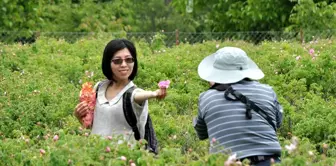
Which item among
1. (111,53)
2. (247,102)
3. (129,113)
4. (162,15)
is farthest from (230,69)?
(162,15)

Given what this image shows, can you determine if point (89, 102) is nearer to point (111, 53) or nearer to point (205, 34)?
point (111, 53)

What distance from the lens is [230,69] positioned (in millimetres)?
5355

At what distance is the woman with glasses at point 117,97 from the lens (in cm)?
591

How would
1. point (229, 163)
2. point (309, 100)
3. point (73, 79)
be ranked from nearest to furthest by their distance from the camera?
1. point (229, 163)
2. point (309, 100)
3. point (73, 79)

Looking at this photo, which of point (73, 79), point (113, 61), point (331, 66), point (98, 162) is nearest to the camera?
point (98, 162)

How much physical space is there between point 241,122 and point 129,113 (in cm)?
97

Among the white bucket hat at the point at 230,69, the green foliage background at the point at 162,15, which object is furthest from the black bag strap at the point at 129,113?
the green foliage background at the point at 162,15

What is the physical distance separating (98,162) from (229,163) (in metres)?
0.81

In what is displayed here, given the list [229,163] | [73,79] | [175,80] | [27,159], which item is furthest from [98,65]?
[229,163]

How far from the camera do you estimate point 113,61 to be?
6102mm

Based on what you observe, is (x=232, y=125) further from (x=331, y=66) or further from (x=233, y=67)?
(x=331, y=66)

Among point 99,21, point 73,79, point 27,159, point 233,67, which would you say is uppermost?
point 233,67

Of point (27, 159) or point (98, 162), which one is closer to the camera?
point (98, 162)

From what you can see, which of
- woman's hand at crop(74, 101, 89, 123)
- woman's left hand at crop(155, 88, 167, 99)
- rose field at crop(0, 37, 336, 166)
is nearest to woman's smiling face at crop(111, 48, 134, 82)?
woman's hand at crop(74, 101, 89, 123)
